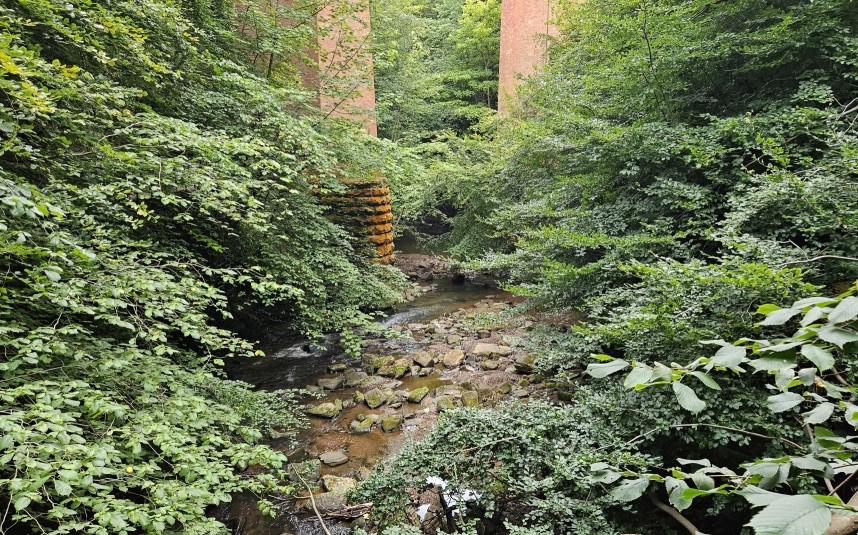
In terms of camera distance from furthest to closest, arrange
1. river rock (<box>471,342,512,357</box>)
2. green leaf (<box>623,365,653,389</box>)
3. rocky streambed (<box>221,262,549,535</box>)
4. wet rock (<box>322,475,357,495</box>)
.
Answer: river rock (<box>471,342,512,357</box>) → wet rock (<box>322,475,357,495</box>) → rocky streambed (<box>221,262,549,535</box>) → green leaf (<box>623,365,653,389</box>)

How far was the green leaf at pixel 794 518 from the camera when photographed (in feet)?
1.68

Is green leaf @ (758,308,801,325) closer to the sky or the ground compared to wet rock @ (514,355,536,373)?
closer to the sky

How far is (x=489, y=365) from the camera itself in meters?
5.29

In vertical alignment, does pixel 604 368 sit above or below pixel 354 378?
above

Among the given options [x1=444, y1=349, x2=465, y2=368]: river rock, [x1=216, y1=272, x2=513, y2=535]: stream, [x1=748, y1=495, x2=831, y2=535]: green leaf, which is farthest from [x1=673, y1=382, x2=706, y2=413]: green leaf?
[x1=444, y1=349, x2=465, y2=368]: river rock

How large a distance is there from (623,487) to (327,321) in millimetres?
3764

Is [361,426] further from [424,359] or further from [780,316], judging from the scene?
[780,316]

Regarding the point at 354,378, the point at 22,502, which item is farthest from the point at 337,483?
the point at 22,502

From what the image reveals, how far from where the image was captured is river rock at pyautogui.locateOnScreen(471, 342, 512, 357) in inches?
221

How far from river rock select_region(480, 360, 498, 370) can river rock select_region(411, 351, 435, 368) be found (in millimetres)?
666

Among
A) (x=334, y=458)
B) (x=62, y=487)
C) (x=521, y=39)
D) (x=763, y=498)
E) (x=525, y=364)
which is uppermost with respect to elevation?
(x=521, y=39)

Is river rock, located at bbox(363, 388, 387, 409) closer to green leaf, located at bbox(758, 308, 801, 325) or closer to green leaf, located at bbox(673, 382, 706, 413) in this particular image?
green leaf, located at bbox(673, 382, 706, 413)

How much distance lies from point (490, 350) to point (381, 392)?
1684 mm

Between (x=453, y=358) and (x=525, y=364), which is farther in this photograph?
(x=453, y=358)
